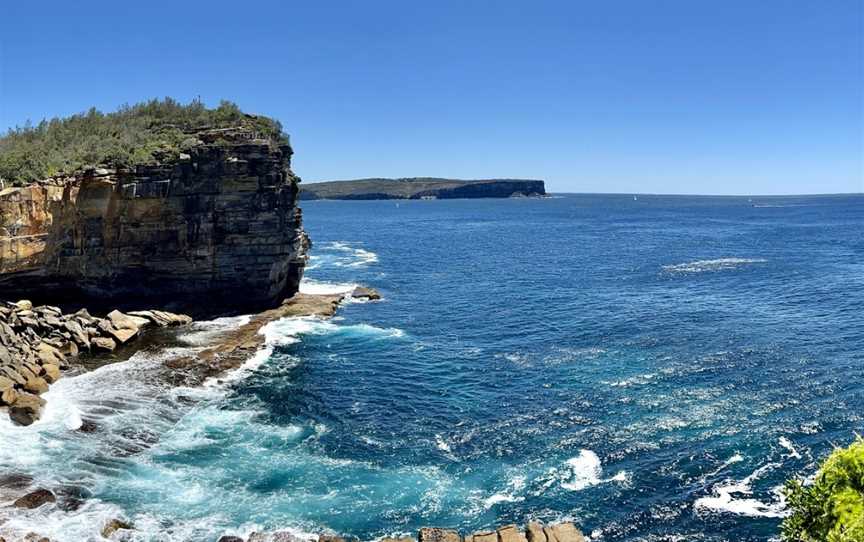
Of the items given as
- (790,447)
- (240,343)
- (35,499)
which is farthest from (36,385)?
(790,447)

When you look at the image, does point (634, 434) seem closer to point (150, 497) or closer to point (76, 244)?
point (150, 497)

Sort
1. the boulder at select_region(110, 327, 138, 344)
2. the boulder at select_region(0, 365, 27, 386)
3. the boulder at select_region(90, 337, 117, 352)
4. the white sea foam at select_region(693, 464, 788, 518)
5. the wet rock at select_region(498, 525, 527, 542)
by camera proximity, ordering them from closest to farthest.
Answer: the wet rock at select_region(498, 525, 527, 542), the white sea foam at select_region(693, 464, 788, 518), the boulder at select_region(0, 365, 27, 386), the boulder at select_region(90, 337, 117, 352), the boulder at select_region(110, 327, 138, 344)

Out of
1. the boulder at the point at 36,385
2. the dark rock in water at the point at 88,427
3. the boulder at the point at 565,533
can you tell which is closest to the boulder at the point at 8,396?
the boulder at the point at 36,385

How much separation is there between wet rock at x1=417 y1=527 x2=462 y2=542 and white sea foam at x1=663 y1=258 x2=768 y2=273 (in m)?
76.4

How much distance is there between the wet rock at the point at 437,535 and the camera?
2647cm

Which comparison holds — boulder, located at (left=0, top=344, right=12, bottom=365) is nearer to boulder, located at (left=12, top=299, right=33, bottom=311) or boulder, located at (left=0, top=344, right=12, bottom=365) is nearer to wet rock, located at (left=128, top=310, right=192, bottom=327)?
boulder, located at (left=12, top=299, right=33, bottom=311)

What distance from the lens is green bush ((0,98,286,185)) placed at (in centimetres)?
5719

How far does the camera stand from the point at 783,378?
46.2 metres

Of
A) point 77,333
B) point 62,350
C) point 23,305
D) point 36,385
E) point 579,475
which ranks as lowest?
point 579,475

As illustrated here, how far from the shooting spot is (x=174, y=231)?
63875 millimetres

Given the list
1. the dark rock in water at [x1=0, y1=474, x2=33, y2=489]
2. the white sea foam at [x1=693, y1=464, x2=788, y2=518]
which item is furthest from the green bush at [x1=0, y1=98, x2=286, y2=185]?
the white sea foam at [x1=693, y1=464, x2=788, y2=518]

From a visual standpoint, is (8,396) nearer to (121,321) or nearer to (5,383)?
(5,383)

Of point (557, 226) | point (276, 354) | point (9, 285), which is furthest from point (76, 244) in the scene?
point (557, 226)

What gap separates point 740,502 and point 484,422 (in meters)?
15.4
